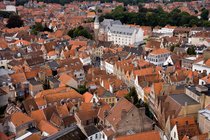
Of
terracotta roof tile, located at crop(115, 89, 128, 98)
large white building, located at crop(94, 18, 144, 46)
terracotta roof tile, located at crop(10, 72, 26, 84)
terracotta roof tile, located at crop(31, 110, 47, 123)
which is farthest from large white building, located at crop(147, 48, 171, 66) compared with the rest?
terracotta roof tile, located at crop(31, 110, 47, 123)

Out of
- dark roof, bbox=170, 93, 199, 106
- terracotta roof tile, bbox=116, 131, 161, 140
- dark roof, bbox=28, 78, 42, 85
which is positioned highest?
dark roof, bbox=170, 93, 199, 106

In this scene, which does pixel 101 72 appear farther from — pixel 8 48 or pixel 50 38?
pixel 50 38

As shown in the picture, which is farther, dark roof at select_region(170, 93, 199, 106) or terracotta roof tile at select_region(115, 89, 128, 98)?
terracotta roof tile at select_region(115, 89, 128, 98)

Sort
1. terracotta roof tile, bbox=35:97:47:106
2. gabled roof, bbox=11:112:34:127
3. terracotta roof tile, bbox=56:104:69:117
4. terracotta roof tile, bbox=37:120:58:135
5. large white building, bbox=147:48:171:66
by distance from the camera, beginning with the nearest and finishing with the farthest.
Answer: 1. terracotta roof tile, bbox=37:120:58:135
2. gabled roof, bbox=11:112:34:127
3. terracotta roof tile, bbox=56:104:69:117
4. terracotta roof tile, bbox=35:97:47:106
5. large white building, bbox=147:48:171:66

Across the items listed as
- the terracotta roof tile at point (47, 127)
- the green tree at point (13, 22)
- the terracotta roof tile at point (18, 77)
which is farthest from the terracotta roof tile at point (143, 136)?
the green tree at point (13, 22)

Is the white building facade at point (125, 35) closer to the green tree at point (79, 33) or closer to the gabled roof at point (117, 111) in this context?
the green tree at point (79, 33)

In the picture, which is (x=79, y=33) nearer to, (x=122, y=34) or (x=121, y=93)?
(x=122, y=34)

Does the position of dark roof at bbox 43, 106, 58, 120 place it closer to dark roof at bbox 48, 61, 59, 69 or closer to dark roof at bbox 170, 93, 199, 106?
dark roof at bbox 170, 93, 199, 106

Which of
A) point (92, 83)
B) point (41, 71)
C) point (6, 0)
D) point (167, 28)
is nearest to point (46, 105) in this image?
point (92, 83)
